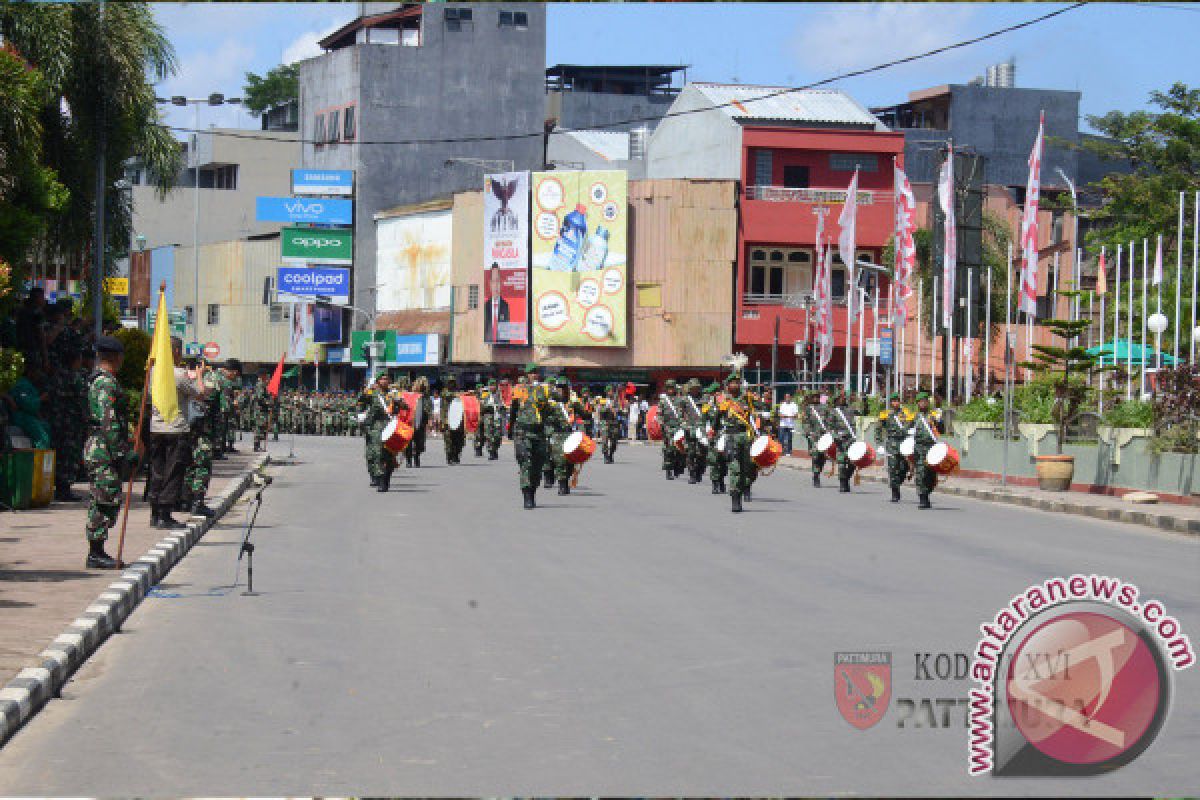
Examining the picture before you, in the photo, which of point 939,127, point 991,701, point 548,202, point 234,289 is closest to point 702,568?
point 991,701

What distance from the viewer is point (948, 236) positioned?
3641cm

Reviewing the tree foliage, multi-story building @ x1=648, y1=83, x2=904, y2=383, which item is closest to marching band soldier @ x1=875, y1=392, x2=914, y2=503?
multi-story building @ x1=648, y1=83, x2=904, y2=383

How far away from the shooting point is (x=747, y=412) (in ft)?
79.0

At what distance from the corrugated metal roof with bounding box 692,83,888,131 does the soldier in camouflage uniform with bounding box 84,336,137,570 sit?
56.8m

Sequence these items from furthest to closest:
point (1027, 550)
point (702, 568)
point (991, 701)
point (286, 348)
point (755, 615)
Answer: point (286, 348), point (1027, 550), point (702, 568), point (755, 615), point (991, 701)

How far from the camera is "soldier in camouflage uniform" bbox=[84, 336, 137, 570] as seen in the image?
14047mm

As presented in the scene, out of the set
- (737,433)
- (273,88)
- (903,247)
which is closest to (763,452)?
(737,433)

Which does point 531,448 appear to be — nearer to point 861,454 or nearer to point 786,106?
point 861,454

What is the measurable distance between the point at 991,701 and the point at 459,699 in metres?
2.92

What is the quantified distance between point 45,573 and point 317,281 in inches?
2862

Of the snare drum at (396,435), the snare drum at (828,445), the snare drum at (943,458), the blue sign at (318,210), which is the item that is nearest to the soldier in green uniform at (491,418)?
the snare drum at (828,445)

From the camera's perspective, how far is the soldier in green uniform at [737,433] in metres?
23.3

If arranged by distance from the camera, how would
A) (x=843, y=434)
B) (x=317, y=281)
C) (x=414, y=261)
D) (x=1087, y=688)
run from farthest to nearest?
(x=317, y=281) → (x=414, y=261) → (x=843, y=434) → (x=1087, y=688)

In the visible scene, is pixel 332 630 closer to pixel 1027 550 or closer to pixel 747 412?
pixel 1027 550
